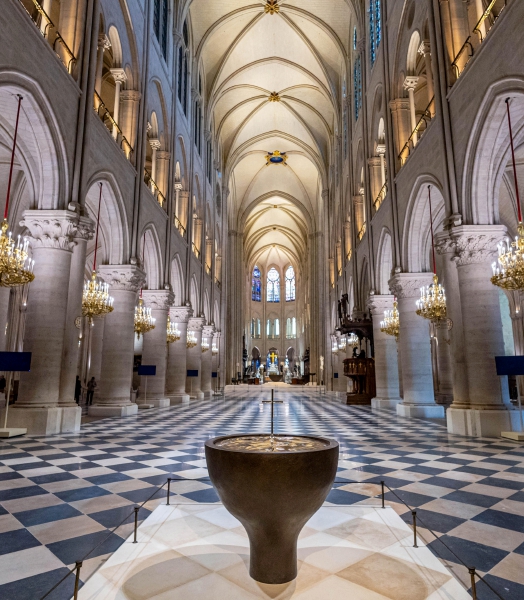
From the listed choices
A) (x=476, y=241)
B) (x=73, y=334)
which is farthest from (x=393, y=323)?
(x=73, y=334)

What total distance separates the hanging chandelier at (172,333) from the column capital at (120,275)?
Answer: 4075 millimetres

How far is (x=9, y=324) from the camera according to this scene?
1975 cm

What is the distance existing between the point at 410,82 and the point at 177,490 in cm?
1251

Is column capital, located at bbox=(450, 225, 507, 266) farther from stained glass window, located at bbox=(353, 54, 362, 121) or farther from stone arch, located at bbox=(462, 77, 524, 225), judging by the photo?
stained glass window, located at bbox=(353, 54, 362, 121)

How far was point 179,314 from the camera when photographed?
59.9ft

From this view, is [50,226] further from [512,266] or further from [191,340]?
[191,340]

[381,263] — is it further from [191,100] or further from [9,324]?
[9,324]

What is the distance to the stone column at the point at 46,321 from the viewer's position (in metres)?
7.98

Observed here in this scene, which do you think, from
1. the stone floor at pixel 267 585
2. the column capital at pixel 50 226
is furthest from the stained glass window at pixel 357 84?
the stone floor at pixel 267 585

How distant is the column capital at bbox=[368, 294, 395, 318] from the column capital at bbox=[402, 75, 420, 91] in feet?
21.9

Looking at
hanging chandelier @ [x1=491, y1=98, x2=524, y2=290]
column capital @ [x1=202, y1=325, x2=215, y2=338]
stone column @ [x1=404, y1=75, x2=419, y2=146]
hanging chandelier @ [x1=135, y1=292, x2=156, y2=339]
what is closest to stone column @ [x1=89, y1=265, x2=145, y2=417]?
hanging chandelier @ [x1=135, y1=292, x2=156, y2=339]

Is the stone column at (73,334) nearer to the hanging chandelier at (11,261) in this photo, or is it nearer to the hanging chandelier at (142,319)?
the hanging chandelier at (11,261)

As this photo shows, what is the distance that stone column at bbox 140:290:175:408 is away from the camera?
49.7 feet

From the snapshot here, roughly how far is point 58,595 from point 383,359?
556 inches
